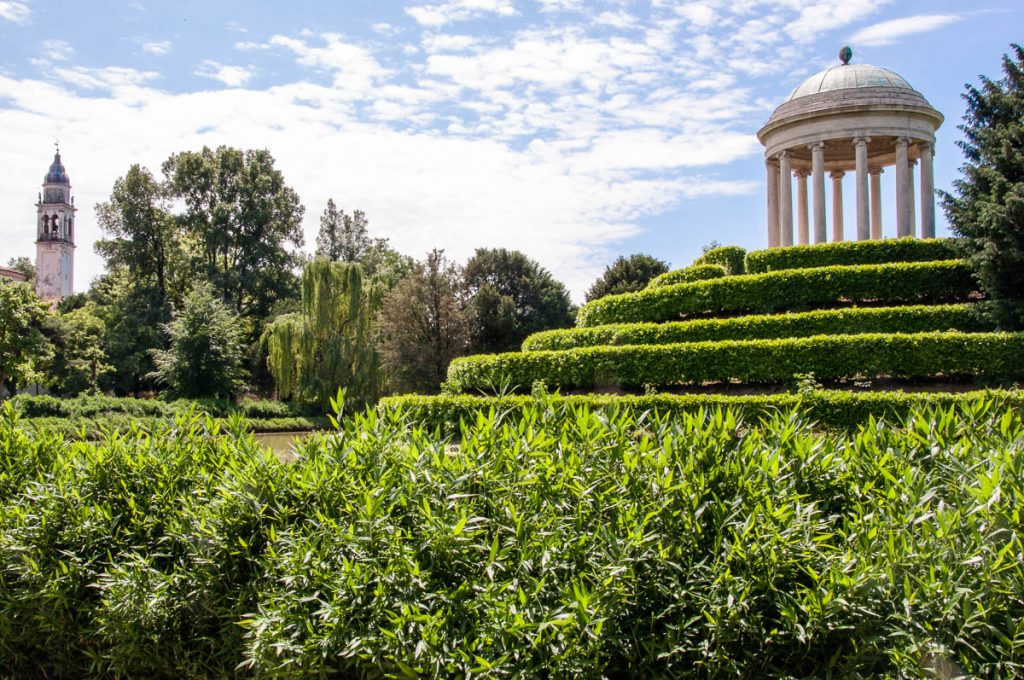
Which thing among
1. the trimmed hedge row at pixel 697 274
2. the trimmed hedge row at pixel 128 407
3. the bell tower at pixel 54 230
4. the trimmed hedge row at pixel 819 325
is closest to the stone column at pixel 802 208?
the trimmed hedge row at pixel 697 274

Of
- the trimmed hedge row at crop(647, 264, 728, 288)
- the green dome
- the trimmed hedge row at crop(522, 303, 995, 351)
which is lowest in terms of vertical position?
the trimmed hedge row at crop(522, 303, 995, 351)

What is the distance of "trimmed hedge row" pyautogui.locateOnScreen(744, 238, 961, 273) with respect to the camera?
21438mm

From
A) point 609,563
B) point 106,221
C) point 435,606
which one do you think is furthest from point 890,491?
point 106,221

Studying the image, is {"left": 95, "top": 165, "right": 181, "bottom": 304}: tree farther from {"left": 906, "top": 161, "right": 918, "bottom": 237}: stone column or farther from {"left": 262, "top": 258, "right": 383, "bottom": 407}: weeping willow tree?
{"left": 906, "top": 161, "right": 918, "bottom": 237}: stone column

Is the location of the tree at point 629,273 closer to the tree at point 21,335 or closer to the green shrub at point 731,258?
the green shrub at point 731,258

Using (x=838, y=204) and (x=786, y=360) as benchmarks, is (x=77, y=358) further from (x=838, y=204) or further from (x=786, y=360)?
(x=838, y=204)

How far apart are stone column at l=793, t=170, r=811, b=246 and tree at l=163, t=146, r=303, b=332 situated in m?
29.4

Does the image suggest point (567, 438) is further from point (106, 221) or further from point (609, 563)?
point (106, 221)

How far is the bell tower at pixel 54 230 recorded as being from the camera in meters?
73.8

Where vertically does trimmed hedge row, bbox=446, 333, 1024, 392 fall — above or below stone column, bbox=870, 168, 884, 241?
below

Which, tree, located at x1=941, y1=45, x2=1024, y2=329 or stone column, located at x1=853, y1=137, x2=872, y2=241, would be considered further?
stone column, located at x1=853, y1=137, x2=872, y2=241

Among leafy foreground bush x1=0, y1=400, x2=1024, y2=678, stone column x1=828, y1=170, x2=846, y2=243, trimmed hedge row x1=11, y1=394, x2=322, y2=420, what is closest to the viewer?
leafy foreground bush x1=0, y1=400, x2=1024, y2=678

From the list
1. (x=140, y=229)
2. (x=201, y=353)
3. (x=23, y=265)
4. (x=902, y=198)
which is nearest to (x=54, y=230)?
(x=23, y=265)

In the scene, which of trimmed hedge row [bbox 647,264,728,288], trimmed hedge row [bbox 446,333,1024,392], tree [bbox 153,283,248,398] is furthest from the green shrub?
tree [bbox 153,283,248,398]
